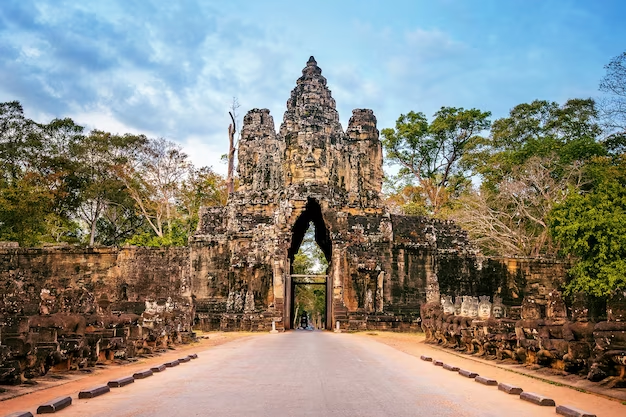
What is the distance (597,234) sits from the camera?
24.7 m

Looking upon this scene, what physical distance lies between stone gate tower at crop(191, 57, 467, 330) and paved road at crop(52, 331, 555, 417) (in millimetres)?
16774

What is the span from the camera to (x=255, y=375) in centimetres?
1031

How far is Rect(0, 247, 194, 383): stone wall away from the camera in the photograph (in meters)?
9.91

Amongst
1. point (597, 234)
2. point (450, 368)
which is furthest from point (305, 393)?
point (597, 234)

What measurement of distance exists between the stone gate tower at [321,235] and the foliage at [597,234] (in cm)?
691

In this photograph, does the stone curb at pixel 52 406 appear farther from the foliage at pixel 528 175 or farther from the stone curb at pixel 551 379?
the foliage at pixel 528 175

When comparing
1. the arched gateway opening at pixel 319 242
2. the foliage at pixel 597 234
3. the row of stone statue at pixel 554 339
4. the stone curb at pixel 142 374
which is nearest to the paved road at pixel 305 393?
the stone curb at pixel 142 374

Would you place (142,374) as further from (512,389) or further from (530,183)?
Result: (530,183)

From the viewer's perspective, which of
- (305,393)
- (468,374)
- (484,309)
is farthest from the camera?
(484,309)

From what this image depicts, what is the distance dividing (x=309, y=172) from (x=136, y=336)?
18.1 meters

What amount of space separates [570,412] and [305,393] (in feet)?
10.6

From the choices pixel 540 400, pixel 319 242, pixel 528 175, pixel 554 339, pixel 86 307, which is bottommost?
pixel 540 400

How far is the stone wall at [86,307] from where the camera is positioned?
991 cm

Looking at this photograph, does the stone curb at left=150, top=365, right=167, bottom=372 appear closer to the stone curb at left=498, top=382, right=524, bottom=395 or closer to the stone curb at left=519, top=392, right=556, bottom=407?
the stone curb at left=498, top=382, right=524, bottom=395
